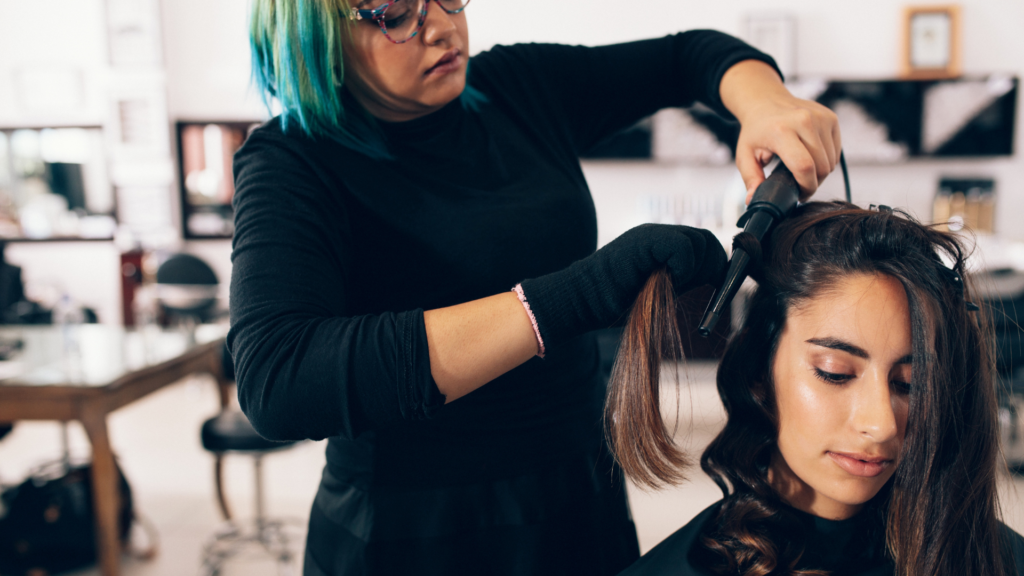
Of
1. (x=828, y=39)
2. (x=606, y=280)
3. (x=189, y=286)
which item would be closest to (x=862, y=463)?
(x=606, y=280)

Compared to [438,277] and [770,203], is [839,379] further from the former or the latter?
[438,277]

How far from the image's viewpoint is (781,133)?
0.77m

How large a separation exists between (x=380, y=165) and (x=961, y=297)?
0.76 metres

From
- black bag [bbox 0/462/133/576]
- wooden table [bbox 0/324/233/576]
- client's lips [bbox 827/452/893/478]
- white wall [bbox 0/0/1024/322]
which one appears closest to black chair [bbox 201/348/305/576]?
wooden table [bbox 0/324/233/576]

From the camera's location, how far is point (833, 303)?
854 mm

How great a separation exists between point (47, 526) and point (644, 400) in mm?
2609

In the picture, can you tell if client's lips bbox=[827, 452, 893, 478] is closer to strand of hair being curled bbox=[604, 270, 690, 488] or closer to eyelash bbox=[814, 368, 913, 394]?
eyelash bbox=[814, 368, 913, 394]

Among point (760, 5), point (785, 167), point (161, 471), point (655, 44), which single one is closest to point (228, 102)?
point (161, 471)

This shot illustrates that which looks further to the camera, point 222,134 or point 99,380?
point 222,134

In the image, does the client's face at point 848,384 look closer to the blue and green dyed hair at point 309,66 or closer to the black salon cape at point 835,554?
the black salon cape at point 835,554

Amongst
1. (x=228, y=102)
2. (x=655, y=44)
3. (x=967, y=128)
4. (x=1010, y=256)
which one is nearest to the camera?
(x=655, y=44)

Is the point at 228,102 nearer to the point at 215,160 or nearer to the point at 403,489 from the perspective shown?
the point at 215,160

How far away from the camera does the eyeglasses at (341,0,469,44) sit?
765 millimetres

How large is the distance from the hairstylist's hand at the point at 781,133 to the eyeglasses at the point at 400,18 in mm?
419
